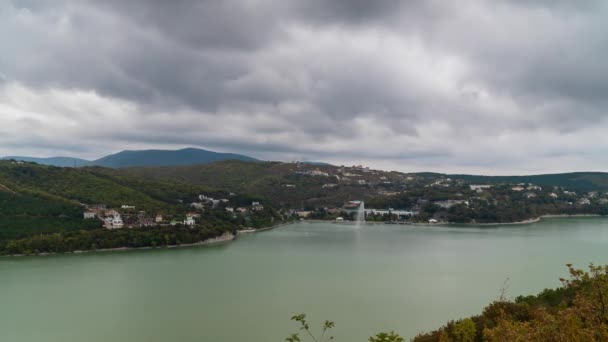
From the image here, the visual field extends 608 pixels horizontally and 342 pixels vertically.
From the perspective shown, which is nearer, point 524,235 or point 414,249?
point 414,249

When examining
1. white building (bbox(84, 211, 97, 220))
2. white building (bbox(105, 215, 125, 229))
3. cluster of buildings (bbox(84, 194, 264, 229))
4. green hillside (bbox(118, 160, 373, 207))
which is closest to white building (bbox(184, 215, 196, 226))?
cluster of buildings (bbox(84, 194, 264, 229))

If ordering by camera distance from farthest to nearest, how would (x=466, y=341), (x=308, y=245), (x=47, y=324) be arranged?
(x=308, y=245) → (x=47, y=324) → (x=466, y=341)

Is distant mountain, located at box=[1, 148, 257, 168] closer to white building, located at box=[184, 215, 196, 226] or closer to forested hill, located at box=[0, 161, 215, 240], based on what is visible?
forested hill, located at box=[0, 161, 215, 240]

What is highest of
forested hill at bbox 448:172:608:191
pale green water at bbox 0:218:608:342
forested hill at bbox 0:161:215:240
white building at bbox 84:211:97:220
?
forested hill at bbox 448:172:608:191

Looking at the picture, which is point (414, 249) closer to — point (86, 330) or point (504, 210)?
point (86, 330)

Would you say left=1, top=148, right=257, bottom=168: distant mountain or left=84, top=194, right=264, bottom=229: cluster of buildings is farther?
left=1, top=148, right=257, bottom=168: distant mountain

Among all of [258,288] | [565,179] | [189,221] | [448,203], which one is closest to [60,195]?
[189,221]

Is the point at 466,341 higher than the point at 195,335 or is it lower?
higher

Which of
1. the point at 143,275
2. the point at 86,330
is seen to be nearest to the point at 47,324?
the point at 86,330
